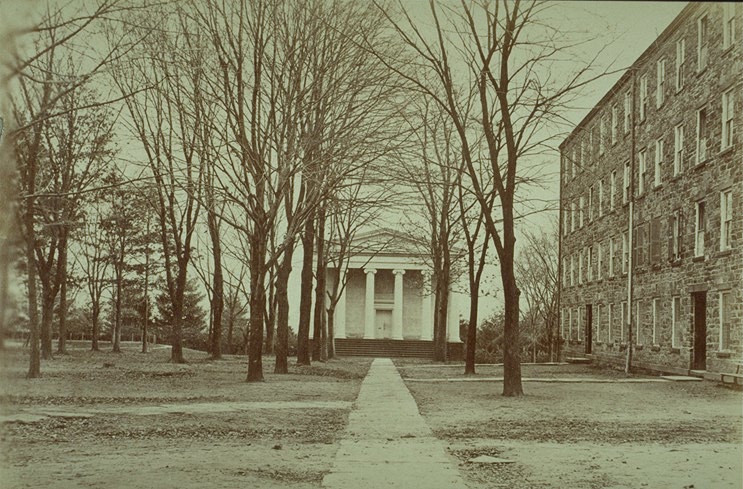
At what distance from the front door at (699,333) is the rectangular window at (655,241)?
9.23ft

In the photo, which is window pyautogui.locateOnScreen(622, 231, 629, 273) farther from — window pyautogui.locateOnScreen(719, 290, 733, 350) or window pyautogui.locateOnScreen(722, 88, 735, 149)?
window pyautogui.locateOnScreen(722, 88, 735, 149)

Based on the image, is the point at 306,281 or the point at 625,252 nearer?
the point at 306,281

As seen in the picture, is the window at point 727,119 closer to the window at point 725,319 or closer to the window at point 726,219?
the window at point 726,219

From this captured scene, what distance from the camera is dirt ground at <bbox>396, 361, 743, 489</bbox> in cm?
765

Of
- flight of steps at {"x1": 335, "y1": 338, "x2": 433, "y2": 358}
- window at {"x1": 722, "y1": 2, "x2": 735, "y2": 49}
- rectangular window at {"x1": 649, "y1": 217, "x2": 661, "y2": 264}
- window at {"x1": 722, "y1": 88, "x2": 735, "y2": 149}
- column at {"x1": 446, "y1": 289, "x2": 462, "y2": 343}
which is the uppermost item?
window at {"x1": 722, "y1": 2, "x2": 735, "y2": 49}

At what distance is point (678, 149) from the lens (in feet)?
76.0

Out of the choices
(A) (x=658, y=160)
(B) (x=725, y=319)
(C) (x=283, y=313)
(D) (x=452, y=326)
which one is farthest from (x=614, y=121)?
(D) (x=452, y=326)

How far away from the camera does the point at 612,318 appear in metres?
31.1

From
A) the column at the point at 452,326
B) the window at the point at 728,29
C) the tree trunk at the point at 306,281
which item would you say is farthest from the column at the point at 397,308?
the window at the point at 728,29

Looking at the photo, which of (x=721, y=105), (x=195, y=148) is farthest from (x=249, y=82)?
(x=721, y=105)

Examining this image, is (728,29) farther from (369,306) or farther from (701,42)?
(369,306)

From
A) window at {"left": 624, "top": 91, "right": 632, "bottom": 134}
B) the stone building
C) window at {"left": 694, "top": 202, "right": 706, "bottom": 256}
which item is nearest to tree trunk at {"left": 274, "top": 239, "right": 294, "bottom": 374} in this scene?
window at {"left": 694, "top": 202, "right": 706, "bottom": 256}

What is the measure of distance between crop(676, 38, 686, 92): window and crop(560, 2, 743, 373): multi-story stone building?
4cm

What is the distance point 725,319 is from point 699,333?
2148mm
